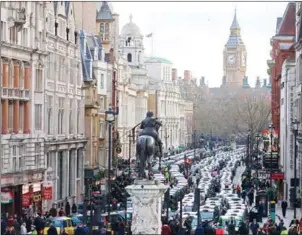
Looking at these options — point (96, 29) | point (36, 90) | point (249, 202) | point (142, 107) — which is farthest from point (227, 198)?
point (142, 107)

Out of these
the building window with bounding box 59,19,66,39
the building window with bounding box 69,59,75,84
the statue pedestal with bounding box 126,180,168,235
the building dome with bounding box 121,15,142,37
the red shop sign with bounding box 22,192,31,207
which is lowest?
the red shop sign with bounding box 22,192,31,207

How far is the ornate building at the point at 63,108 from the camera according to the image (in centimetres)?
6109

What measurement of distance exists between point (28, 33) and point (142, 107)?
77888mm

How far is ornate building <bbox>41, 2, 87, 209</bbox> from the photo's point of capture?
61.1 meters

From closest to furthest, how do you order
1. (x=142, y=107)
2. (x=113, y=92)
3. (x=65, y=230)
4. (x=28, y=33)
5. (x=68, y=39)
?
(x=65, y=230) → (x=28, y=33) → (x=68, y=39) → (x=113, y=92) → (x=142, y=107)

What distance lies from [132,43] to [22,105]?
8611 centimetres

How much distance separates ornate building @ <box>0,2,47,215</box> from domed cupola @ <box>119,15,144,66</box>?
78839mm

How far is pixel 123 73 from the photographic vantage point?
110 meters

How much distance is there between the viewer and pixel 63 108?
215 ft

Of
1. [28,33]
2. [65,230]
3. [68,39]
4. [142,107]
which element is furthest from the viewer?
[142,107]

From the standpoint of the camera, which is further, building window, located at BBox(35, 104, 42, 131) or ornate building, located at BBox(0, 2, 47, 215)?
building window, located at BBox(35, 104, 42, 131)

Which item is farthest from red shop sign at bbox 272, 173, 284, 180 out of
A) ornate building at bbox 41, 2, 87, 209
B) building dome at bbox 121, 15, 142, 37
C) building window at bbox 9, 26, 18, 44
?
building dome at bbox 121, 15, 142, 37

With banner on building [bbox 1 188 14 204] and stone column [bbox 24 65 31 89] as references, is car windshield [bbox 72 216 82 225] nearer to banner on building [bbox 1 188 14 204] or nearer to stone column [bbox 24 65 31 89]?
banner on building [bbox 1 188 14 204]

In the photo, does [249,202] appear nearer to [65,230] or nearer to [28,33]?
[28,33]
